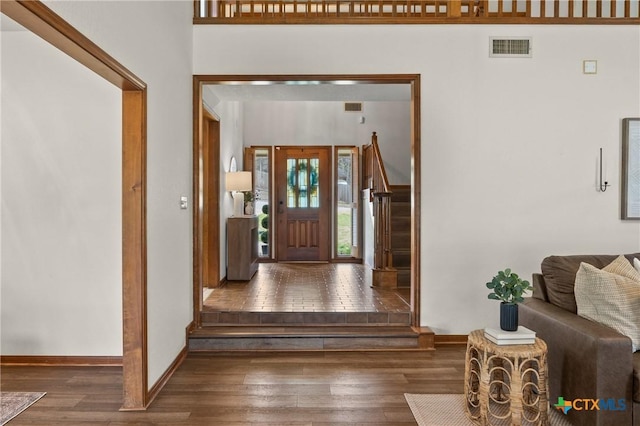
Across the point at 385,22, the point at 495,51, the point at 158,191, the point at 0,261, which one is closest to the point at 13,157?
the point at 0,261

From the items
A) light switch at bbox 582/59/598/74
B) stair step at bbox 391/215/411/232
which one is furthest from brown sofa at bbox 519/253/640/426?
stair step at bbox 391/215/411/232

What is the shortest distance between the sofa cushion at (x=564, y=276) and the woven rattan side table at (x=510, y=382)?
0.38 metres

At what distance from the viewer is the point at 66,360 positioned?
3646 millimetres

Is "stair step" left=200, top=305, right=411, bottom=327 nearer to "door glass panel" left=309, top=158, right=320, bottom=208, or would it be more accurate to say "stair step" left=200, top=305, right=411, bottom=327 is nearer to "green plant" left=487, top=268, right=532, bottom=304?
"green plant" left=487, top=268, right=532, bottom=304

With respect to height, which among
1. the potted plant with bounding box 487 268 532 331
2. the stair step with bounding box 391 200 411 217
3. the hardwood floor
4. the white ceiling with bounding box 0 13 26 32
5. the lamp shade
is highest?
the white ceiling with bounding box 0 13 26 32

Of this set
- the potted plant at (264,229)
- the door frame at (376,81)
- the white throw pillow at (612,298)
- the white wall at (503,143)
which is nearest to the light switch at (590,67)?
the white wall at (503,143)

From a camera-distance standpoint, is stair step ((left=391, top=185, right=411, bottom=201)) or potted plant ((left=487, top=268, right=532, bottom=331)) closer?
potted plant ((left=487, top=268, right=532, bottom=331))

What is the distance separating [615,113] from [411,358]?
2975mm

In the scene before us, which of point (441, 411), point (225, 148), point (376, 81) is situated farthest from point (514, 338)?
point (225, 148)

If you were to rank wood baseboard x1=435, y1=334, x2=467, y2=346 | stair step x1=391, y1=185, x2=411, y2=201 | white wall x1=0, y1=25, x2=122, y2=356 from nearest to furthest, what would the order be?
white wall x1=0, y1=25, x2=122, y2=356 < wood baseboard x1=435, y1=334, x2=467, y2=346 < stair step x1=391, y1=185, x2=411, y2=201

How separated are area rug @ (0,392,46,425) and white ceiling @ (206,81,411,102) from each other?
3388mm

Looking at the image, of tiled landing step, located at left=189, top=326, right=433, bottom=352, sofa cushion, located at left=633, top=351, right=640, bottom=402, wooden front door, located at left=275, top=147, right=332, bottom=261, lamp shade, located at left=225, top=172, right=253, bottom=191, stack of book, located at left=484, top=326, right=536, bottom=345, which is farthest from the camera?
wooden front door, located at left=275, top=147, right=332, bottom=261

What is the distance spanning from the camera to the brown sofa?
7.48 feet

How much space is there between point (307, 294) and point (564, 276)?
294 centimetres
